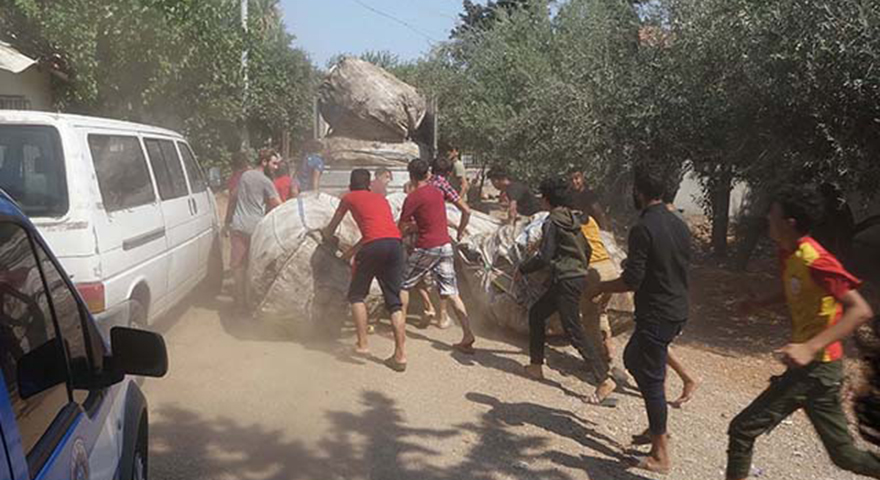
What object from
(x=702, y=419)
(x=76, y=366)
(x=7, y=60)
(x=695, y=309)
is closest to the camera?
(x=76, y=366)

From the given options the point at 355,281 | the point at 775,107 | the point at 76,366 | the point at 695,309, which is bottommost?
the point at 695,309

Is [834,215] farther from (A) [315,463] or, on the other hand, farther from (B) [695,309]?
(A) [315,463]

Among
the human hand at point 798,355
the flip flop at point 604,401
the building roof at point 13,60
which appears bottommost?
the flip flop at point 604,401

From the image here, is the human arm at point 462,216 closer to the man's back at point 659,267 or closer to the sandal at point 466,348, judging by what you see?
the sandal at point 466,348

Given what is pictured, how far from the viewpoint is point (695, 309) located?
9180 mm

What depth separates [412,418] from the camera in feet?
17.3

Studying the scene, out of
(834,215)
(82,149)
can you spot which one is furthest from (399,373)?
(834,215)

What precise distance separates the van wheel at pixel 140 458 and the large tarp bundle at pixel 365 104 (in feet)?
35.0

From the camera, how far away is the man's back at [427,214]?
21.3 ft

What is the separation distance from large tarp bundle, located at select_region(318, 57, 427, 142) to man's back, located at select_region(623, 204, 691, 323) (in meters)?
9.51

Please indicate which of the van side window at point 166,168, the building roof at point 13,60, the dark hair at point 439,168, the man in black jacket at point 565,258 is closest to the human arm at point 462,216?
the dark hair at point 439,168

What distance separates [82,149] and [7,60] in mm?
7048

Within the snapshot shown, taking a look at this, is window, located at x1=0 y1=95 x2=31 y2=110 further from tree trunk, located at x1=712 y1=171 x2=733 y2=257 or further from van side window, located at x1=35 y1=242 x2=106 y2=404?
van side window, located at x1=35 y1=242 x2=106 y2=404

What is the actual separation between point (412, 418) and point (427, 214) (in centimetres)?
196
